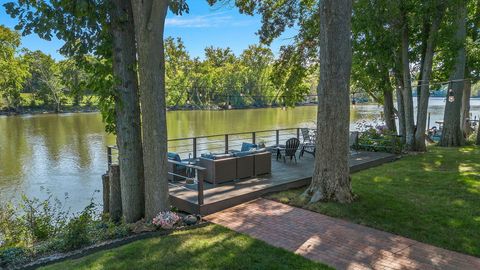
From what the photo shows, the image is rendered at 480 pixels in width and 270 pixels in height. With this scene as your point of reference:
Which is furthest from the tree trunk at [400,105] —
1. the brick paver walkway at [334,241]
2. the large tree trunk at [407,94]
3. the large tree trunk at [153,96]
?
the large tree trunk at [153,96]

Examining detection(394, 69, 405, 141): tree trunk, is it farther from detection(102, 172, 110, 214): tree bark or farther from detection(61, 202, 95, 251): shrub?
detection(61, 202, 95, 251): shrub

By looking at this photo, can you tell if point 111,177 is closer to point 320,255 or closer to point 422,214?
point 320,255

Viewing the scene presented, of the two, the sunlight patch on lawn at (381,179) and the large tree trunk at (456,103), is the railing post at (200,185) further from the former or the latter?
the large tree trunk at (456,103)

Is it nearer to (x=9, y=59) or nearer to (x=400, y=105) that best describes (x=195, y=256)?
(x=400, y=105)

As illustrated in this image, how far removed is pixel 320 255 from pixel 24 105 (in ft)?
206

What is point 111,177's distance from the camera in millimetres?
6180

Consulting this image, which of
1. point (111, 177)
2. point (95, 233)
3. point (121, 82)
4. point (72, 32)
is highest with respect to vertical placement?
point (72, 32)

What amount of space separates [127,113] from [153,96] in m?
0.71

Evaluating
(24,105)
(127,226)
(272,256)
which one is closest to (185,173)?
(127,226)

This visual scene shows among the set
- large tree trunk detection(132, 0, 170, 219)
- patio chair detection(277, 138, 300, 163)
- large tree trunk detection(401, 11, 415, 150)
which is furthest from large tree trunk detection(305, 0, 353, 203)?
large tree trunk detection(401, 11, 415, 150)

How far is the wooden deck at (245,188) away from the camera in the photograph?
6.14m

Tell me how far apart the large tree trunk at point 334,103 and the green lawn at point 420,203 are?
0.38m

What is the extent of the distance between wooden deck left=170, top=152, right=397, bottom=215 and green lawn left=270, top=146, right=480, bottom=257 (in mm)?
324

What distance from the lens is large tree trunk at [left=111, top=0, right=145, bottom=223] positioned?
547 centimetres
